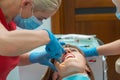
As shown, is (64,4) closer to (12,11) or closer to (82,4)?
(82,4)

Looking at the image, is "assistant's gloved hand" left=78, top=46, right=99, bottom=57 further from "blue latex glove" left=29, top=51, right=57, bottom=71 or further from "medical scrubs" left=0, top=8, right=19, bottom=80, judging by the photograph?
"medical scrubs" left=0, top=8, right=19, bottom=80

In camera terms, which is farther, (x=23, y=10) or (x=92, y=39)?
(x=92, y=39)

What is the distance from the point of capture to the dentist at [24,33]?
42.0 inches

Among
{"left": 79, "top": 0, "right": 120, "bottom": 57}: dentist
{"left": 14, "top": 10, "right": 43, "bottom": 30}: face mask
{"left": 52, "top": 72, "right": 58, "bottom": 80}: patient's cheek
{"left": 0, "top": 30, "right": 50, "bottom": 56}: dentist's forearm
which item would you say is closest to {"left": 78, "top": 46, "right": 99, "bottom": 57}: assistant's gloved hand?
{"left": 79, "top": 0, "right": 120, "bottom": 57}: dentist

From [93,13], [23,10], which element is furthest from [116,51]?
[93,13]

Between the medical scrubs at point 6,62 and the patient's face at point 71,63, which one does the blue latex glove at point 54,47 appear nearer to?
the patient's face at point 71,63

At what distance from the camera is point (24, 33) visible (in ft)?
3.58

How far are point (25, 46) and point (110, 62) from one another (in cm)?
254

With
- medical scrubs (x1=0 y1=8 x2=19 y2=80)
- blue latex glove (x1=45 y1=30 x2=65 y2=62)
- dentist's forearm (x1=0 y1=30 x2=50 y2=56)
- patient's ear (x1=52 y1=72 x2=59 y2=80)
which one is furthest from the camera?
patient's ear (x1=52 y1=72 x2=59 y2=80)

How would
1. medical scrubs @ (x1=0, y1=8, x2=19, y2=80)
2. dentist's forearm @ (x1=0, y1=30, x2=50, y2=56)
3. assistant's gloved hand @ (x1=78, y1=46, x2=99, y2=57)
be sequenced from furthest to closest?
assistant's gloved hand @ (x1=78, y1=46, x2=99, y2=57), medical scrubs @ (x1=0, y1=8, x2=19, y2=80), dentist's forearm @ (x1=0, y1=30, x2=50, y2=56)

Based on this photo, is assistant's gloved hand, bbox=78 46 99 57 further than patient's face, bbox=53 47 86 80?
Yes

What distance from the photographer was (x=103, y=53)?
1693mm

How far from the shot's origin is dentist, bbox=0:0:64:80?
107cm

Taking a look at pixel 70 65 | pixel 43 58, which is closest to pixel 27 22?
pixel 43 58
